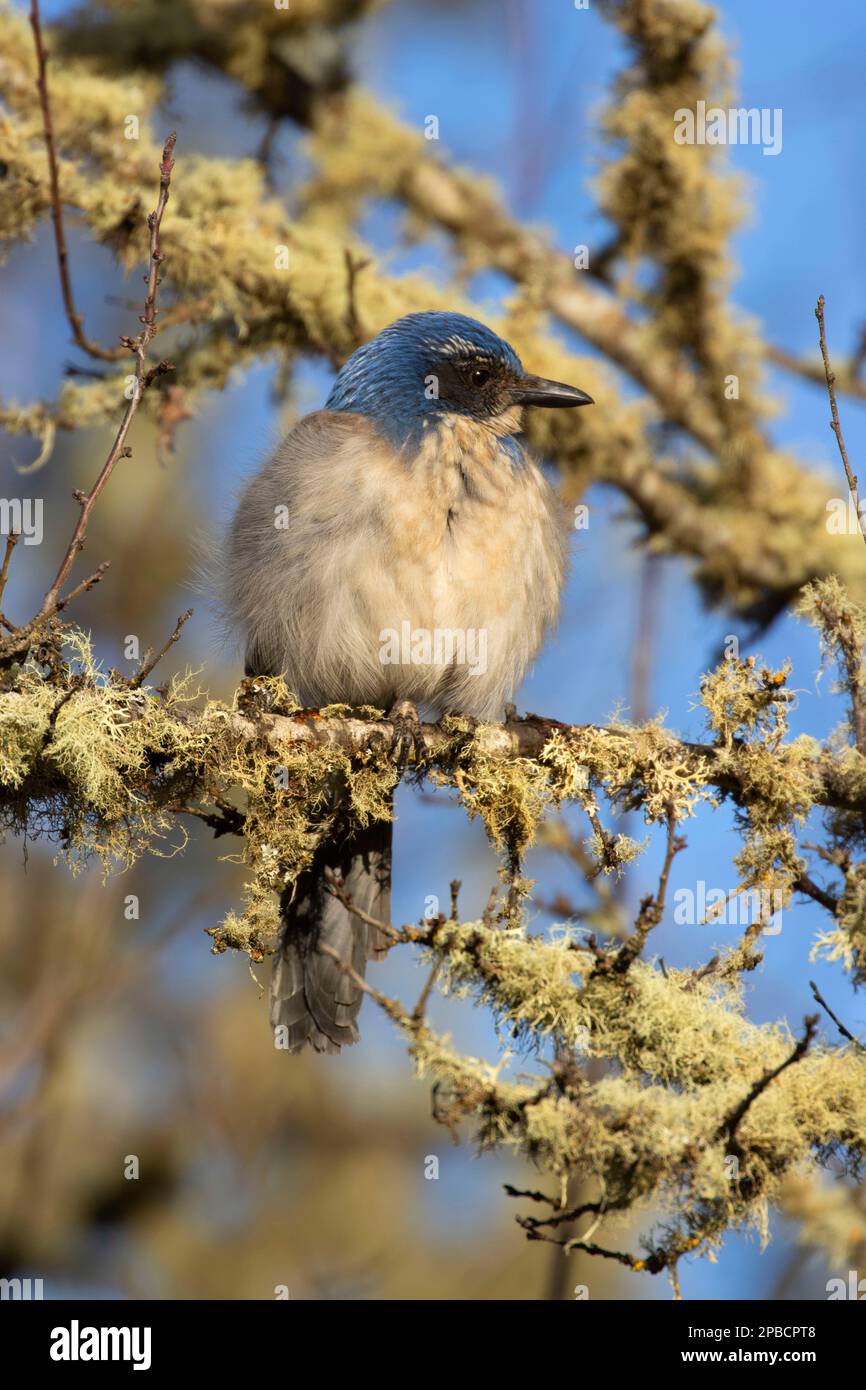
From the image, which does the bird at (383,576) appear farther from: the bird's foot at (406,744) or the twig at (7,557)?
the twig at (7,557)

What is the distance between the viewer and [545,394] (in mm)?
4953

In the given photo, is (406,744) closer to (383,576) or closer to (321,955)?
(383,576)

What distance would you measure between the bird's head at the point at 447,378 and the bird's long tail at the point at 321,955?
1550mm

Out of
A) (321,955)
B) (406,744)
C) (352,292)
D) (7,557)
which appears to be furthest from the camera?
(352,292)

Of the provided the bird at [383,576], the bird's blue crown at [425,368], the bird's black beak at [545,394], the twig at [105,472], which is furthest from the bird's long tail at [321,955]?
the bird's black beak at [545,394]

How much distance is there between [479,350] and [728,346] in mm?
1605

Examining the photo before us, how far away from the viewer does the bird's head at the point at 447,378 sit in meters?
4.82

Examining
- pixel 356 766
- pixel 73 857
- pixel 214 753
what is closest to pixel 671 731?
pixel 356 766

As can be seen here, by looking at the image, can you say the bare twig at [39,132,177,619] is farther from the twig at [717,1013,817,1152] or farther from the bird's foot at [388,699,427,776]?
the twig at [717,1013,817,1152]

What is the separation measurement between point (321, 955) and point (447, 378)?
2120 mm

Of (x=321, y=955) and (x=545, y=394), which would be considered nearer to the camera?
(x=321, y=955)

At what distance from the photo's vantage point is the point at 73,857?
332 cm

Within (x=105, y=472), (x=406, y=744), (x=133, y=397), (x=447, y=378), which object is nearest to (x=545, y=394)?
(x=447, y=378)

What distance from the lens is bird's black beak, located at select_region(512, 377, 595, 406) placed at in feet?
16.2
